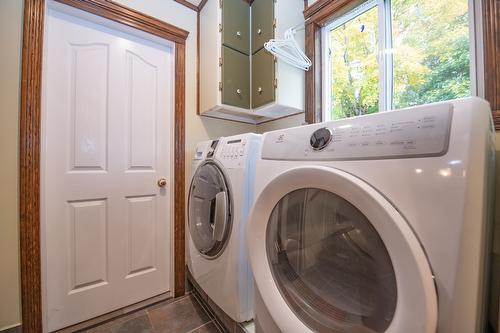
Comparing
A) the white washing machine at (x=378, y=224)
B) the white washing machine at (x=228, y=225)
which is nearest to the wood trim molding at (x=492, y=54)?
the white washing machine at (x=378, y=224)

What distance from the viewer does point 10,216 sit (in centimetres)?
103

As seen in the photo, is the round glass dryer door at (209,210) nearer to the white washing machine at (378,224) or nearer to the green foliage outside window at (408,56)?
the white washing machine at (378,224)

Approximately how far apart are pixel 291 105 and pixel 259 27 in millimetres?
615

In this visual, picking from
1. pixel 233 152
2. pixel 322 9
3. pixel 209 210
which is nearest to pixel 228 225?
pixel 209 210

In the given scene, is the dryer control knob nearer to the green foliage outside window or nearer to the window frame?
the window frame

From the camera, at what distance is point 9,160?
1.03 meters

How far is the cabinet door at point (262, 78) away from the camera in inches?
55.0

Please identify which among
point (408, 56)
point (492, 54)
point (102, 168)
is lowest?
point (102, 168)

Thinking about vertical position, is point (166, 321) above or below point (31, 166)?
below

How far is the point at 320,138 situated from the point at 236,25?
1.32m

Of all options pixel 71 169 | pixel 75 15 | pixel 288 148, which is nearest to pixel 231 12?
pixel 75 15

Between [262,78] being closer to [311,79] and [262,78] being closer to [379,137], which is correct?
[311,79]

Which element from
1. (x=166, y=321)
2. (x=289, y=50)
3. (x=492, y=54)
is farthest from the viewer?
(x=289, y=50)

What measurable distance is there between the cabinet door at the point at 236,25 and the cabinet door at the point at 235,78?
6 centimetres
